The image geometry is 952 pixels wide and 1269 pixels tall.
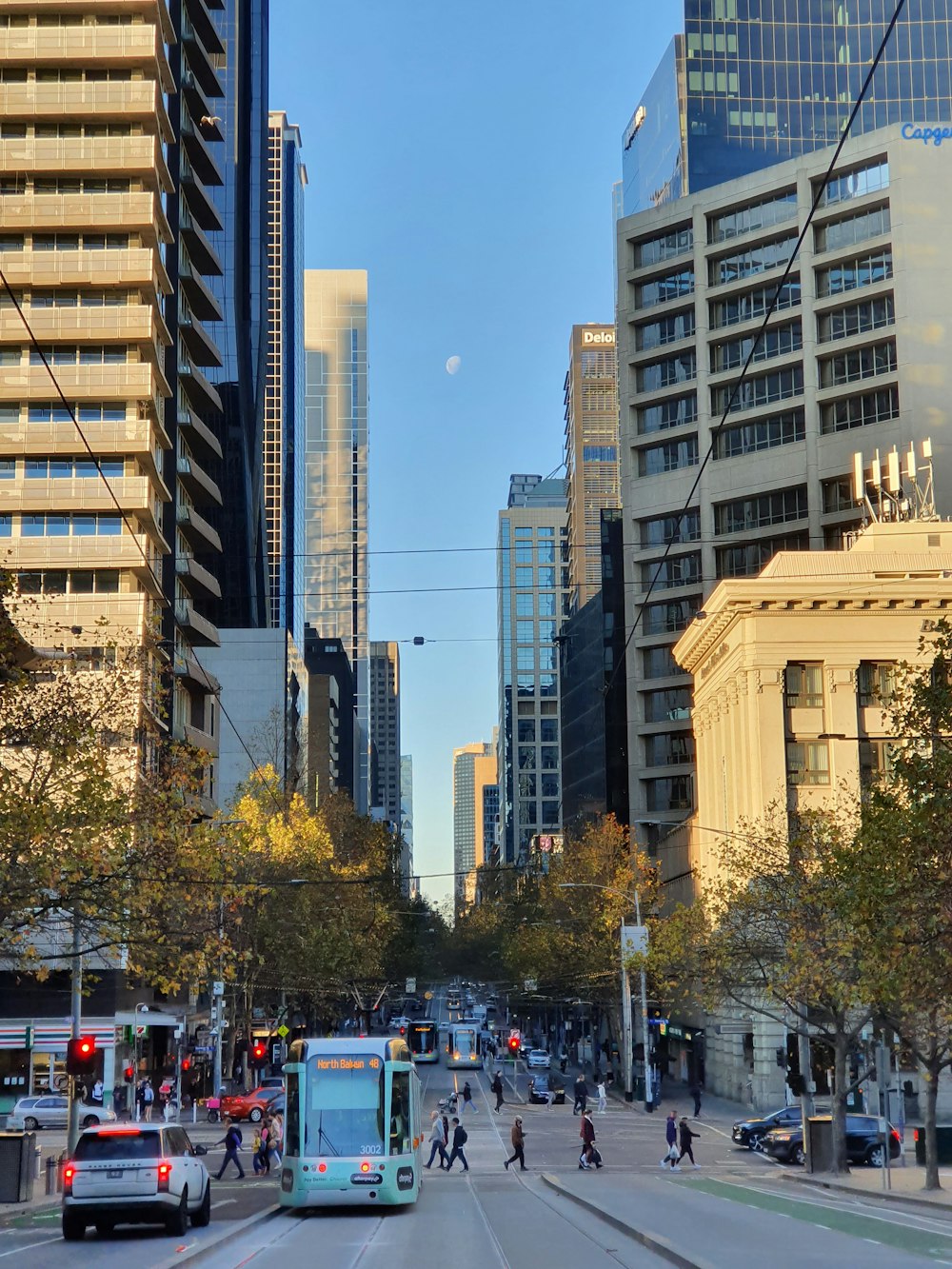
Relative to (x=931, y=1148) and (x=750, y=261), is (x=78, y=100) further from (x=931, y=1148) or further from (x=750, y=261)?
(x=931, y=1148)

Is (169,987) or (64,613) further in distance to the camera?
(64,613)

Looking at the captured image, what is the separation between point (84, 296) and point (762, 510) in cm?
4147

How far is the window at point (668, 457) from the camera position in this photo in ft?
328

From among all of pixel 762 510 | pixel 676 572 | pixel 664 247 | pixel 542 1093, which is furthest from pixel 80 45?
pixel 542 1093

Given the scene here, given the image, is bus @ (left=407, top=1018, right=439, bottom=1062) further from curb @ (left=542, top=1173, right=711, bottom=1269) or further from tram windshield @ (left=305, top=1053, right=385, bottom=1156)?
tram windshield @ (left=305, top=1053, right=385, bottom=1156)

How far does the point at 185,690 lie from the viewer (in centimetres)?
8531

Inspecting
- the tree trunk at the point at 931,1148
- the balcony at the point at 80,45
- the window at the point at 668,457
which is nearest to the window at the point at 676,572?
the window at the point at 668,457

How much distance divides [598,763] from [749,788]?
56.8 metres

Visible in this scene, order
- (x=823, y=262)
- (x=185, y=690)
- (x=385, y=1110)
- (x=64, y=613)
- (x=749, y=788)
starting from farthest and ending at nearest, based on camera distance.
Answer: (x=823, y=262) < (x=185, y=690) < (x=749, y=788) < (x=64, y=613) < (x=385, y=1110)

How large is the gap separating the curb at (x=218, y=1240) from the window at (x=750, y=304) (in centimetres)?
7223

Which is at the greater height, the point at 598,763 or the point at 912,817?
the point at 598,763

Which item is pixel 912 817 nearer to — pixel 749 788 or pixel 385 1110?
pixel 385 1110

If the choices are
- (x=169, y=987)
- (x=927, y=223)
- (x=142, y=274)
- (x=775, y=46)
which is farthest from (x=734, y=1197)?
(x=775, y=46)

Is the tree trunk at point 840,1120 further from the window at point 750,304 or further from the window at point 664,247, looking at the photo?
the window at point 664,247
